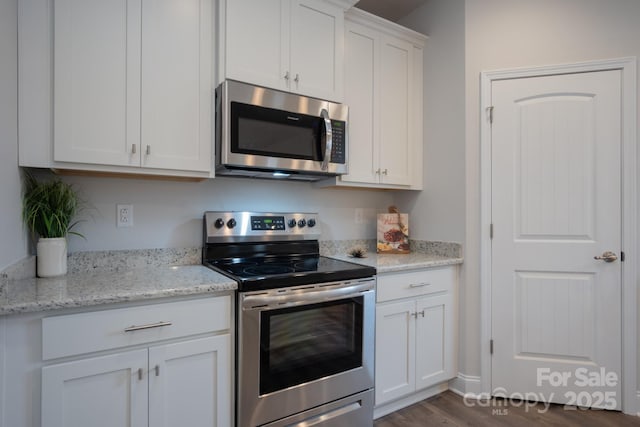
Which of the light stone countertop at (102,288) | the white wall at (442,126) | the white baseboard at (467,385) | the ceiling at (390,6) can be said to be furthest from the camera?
the ceiling at (390,6)

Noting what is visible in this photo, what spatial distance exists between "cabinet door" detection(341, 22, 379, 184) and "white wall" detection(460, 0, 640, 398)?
635 millimetres

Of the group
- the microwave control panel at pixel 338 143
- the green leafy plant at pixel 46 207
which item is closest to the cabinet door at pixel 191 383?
the green leafy plant at pixel 46 207

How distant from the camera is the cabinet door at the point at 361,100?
2.29 meters

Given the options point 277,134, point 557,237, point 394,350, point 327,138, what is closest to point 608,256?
point 557,237

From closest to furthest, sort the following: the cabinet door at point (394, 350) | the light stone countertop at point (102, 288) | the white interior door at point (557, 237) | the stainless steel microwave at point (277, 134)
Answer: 1. the light stone countertop at point (102, 288)
2. the stainless steel microwave at point (277, 134)
3. the cabinet door at point (394, 350)
4. the white interior door at point (557, 237)

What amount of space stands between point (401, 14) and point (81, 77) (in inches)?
93.4

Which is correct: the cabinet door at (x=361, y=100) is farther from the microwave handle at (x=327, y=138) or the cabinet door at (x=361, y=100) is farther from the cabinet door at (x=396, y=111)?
the microwave handle at (x=327, y=138)

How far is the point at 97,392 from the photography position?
4.11ft

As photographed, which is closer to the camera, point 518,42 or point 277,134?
point 277,134

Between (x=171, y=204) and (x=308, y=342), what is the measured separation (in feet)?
3.52

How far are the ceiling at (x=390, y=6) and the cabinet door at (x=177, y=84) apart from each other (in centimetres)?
140

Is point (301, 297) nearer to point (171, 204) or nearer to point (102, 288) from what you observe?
point (102, 288)

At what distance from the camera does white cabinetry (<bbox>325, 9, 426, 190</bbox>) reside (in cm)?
231

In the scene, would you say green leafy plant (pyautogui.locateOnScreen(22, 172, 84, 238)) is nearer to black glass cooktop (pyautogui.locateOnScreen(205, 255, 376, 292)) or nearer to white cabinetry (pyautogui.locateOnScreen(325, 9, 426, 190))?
black glass cooktop (pyautogui.locateOnScreen(205, 255, 376, 292))
